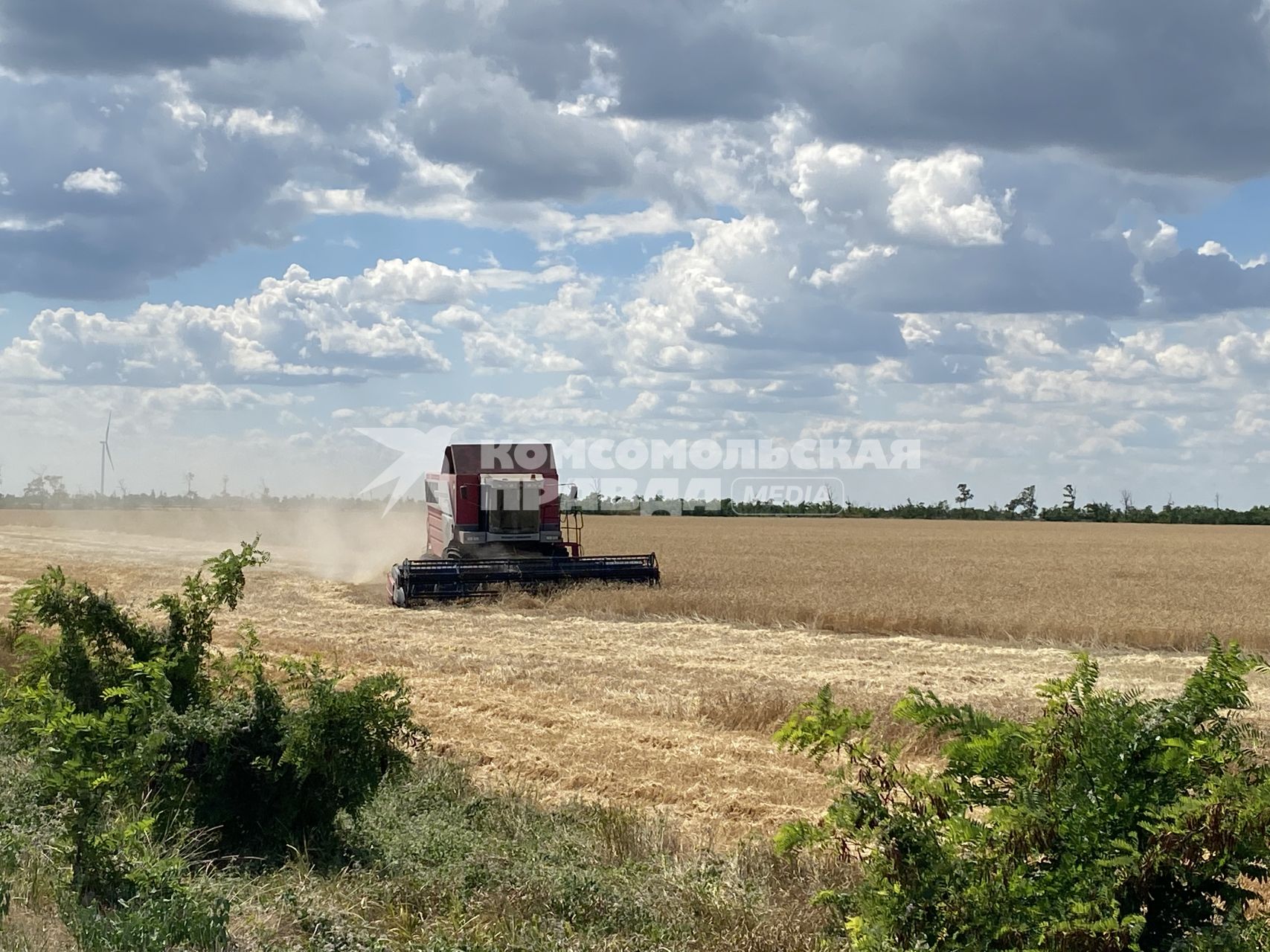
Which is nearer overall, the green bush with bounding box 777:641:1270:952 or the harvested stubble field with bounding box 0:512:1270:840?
the green bush with bounding box 777:641:1270:952

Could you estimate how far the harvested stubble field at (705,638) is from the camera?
29.7 ft

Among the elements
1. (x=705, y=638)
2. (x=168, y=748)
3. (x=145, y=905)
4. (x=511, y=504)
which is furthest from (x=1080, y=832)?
(x=511, y=504)

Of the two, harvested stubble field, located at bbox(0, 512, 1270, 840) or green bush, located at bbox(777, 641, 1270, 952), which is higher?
green bush, located at bbox(777, 641, 1270, 952)

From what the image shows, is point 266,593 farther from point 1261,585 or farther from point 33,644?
point 1261,585

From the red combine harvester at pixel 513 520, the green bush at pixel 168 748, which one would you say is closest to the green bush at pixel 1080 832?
the green bush at pixel 168 748

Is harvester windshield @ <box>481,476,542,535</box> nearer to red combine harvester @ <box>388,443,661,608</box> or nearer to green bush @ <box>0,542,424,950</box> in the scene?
red combine harvester @ <box>388,443,661,608</box>

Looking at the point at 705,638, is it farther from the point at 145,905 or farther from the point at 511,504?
the point at 145,905

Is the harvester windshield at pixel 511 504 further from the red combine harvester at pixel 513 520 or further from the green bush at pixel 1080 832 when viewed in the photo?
the green bush at pixel 1080 832

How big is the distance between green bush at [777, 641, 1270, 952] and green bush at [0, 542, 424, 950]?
266cm

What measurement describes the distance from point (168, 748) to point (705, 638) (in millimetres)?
12138

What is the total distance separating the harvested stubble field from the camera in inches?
356

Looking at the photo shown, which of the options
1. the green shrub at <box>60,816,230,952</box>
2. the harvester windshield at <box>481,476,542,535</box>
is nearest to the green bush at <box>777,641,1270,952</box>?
the green shrub at <box>60,816,230,952</box>

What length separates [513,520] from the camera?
79.2 feet

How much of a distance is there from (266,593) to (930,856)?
69.9 ft
